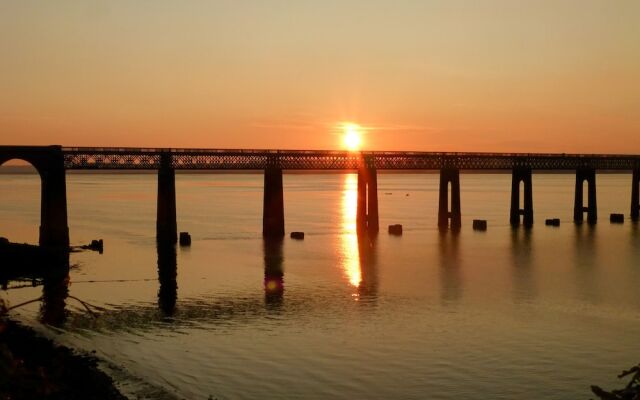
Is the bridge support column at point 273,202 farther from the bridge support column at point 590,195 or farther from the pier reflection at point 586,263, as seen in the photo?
the bridge support column at point 590,195

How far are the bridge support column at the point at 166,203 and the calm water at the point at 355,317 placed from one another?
298cm

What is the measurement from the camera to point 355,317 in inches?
1850

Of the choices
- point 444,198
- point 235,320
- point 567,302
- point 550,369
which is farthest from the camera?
point 444,198

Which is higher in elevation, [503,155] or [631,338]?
[503,155]

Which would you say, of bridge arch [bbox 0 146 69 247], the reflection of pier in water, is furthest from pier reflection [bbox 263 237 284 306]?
bridge arch [bbox 0 146 69 247]

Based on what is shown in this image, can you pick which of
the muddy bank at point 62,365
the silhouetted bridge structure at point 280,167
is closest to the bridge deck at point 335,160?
the silhouetted bridge structure at point 280,167

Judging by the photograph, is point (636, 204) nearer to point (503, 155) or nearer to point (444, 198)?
point (503, 155)

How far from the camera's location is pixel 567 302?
52.9 metres

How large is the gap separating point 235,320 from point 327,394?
1583 centimetres

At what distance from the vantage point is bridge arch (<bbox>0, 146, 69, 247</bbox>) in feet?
249

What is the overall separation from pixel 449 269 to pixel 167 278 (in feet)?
79.0

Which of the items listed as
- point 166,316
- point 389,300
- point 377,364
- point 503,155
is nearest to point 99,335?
point 166,316

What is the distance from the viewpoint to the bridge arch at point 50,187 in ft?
249

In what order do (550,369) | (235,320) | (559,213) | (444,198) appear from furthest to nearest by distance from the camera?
(559,213) → (444,198) → (235,320) → (550,369)
